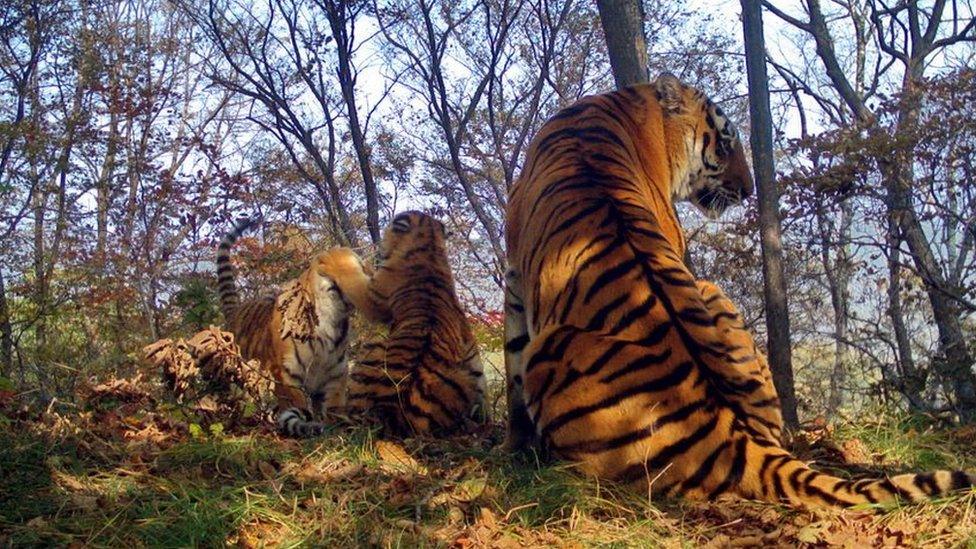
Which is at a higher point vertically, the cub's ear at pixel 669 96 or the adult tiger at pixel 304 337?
the cub's ear at pixel 669 96

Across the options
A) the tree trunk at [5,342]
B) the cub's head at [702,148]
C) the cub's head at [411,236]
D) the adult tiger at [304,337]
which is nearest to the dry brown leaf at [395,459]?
the adult tiger at [304,337]

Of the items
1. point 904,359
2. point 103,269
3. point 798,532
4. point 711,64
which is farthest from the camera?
point 711,64

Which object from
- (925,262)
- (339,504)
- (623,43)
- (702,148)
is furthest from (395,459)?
(925,262)

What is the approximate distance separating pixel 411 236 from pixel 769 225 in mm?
2837

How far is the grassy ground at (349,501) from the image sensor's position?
332 cm

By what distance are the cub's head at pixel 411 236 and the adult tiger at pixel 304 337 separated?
0.51m

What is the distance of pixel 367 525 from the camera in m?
3.46

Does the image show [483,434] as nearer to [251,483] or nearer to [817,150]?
[251,483]

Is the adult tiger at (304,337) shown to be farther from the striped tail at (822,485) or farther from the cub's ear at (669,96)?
the striped tail at (822,485)

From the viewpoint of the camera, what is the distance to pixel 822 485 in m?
3.46

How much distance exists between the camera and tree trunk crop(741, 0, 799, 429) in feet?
21.3

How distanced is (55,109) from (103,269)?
3.13 metres

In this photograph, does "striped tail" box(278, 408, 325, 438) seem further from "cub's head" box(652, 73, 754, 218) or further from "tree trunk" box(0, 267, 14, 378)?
"tree trunk" box(0, 267, 14, 378)

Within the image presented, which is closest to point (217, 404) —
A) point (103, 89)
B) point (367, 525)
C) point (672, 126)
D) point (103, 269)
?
point (367, 525)
